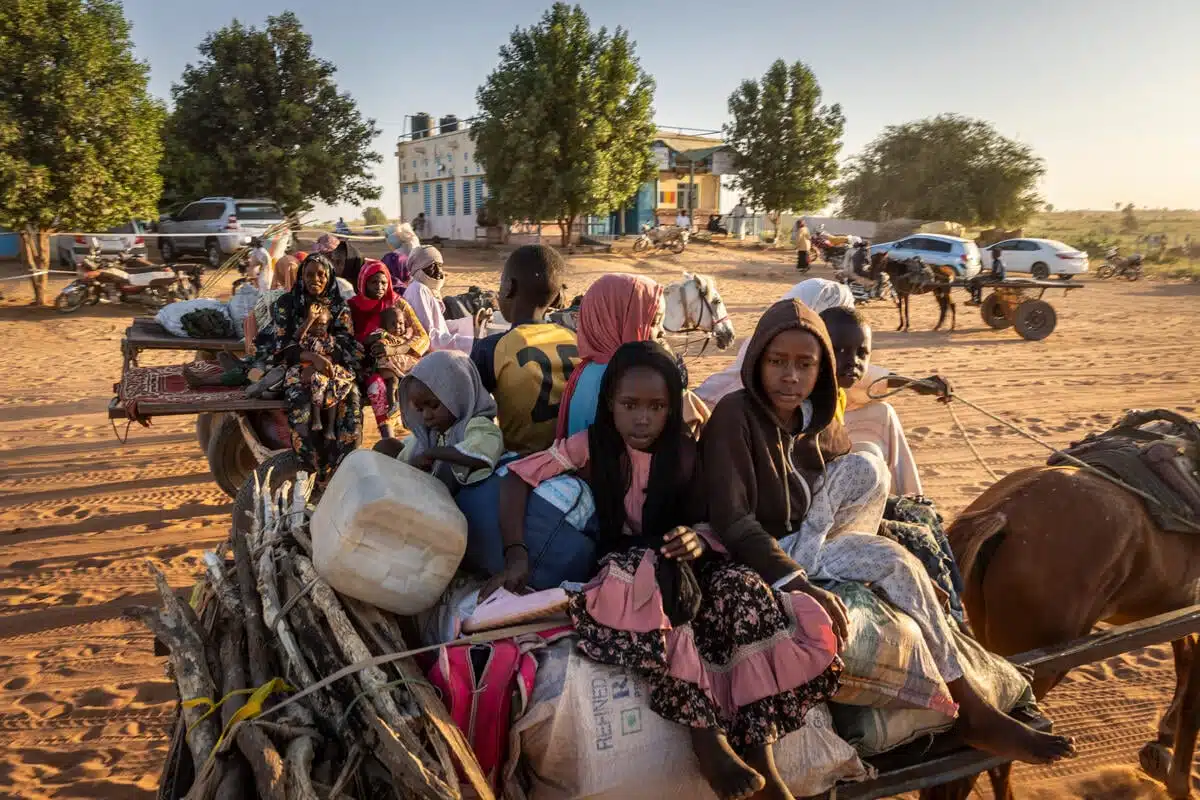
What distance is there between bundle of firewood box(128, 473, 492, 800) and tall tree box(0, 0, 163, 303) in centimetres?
1669

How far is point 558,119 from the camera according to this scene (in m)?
27.6

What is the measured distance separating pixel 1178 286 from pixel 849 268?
1319 centimetres

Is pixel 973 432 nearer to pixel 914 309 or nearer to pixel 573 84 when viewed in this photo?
pixel 914 309

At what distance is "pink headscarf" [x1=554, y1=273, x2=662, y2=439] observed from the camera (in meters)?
3.01

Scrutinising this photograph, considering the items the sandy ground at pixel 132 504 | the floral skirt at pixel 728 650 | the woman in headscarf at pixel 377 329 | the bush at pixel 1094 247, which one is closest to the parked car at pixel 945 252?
the sandy ground at pixel 132 504

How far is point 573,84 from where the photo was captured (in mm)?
27219

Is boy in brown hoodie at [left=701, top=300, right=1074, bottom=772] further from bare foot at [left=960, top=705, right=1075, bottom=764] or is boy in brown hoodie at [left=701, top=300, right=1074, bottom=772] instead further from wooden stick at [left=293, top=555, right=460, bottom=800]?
wooden stick at [left=293, top=555, right=460, bottom=800]

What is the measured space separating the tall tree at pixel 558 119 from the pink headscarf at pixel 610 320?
82.6 ft

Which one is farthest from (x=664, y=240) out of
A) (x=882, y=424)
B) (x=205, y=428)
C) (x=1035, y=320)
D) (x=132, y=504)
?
(x=882, y=424)

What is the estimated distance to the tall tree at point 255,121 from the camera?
83.7 ft

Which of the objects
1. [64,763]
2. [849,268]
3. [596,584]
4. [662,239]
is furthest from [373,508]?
[662,239]

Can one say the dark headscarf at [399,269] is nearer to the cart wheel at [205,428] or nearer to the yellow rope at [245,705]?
the cart wheel at [205,428]

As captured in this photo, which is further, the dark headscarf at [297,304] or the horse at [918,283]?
the horse at [918,283]

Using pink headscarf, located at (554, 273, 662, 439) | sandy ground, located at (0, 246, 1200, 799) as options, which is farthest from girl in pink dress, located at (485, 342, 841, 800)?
sandy ground, located at (0, 246, 1200, 799)
